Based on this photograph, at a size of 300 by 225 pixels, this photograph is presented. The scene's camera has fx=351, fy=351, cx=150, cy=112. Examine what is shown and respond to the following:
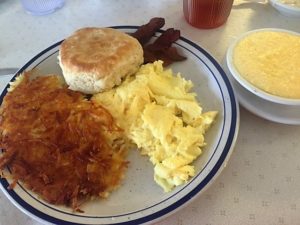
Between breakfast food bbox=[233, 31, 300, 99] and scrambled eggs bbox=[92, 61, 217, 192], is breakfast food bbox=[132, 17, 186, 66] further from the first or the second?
breakfast food bbox=[233, 31, 300, 99]

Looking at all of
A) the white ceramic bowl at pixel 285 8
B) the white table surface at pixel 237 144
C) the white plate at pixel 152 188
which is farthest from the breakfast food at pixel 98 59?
the white ceramic bowl at pixel 285 8

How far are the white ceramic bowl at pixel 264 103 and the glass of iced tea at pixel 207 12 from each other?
301mm

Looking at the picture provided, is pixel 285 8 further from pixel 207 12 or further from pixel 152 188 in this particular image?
pixel 152 188

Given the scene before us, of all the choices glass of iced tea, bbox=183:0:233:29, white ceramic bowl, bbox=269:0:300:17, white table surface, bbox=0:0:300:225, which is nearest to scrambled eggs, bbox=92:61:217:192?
white table surface, bbox=0:0:300:225

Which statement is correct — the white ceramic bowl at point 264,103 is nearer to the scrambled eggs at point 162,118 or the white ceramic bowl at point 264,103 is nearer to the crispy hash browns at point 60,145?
the scrambled eggs at point 162,118

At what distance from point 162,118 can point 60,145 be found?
0.28 metres

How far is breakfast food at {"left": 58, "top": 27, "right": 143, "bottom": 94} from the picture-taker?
39.6 inches

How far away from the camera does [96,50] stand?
1.05 m

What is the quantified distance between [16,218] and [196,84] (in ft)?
2.06

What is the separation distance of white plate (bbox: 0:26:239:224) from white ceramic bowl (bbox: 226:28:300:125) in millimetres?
40

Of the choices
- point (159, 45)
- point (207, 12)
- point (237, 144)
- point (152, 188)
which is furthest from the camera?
point (207, 12)

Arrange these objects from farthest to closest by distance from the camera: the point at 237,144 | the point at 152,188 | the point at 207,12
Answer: the point at 207,12
the point at 237,144
the point at 152,188

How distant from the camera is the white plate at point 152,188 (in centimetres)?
79

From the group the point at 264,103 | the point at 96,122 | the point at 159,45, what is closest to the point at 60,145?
the point at 96,122
